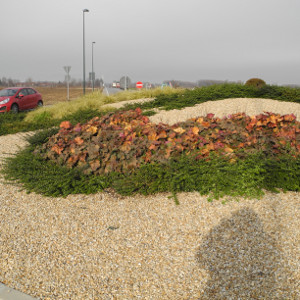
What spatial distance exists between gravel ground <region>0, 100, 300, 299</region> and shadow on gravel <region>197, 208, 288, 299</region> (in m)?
0.01

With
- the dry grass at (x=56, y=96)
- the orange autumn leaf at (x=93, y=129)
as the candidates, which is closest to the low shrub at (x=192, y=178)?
the orange autumn leaf at (x=93, y=129)

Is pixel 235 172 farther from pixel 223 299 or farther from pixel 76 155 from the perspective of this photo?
pixel 76 155

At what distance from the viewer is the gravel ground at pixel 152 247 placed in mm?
2834

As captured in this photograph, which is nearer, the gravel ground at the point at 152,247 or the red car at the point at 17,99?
the gravel ground at the point at 152,247

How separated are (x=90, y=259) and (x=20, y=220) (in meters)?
1.42

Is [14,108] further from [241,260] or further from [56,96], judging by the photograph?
[56,96]

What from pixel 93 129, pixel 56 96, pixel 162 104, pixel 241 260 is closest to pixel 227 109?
pixel 162 104

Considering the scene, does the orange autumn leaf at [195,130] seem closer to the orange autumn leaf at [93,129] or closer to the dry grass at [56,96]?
the orange autumn leaf at [93,129]

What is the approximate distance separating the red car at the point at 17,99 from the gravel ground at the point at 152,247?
1325 cm

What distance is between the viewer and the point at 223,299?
2.68 metres

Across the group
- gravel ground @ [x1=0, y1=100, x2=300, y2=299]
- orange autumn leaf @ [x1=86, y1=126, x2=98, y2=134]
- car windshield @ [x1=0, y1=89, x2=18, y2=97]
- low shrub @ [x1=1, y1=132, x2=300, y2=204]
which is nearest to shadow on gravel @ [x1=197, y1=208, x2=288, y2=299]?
gravel ground @ [x1=0, y1=100, x2=300, y2=299]

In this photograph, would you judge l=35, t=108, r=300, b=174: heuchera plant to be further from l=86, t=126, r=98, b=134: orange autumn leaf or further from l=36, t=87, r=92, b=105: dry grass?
l=36, t=87, r=92, b=105: dry grass

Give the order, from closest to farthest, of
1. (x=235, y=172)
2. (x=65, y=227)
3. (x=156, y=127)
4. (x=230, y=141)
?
(x=65, y=227), (x=235, y=172), (x=230, y=141), (x=156, y=127)

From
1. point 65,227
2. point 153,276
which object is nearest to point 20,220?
point 65,227
